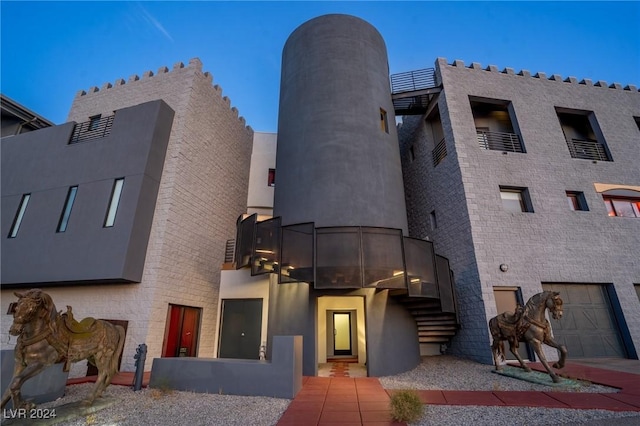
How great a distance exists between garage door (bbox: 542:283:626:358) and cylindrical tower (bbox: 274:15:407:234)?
5439mm

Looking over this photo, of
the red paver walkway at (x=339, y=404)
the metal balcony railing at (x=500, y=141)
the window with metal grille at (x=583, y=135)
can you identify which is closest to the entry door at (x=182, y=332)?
the red paver walkway at (x=339, y=404)

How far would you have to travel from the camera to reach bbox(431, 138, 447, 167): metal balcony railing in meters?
11.5

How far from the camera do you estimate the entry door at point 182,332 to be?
891cm

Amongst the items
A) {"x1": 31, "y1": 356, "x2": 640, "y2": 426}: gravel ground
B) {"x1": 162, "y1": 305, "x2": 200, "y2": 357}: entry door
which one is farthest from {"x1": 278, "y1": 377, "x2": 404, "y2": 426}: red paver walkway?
{"x1": 162, "y1": 305, "x2": 200, "y2": 357}: entry door

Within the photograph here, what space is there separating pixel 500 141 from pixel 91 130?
14.9 m

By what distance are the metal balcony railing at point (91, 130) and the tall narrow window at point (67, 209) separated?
205 cm

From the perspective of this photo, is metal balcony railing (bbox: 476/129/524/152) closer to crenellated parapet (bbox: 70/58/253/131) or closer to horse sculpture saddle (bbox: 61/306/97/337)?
crenellated parapet (bbox: 70/58/253/131)

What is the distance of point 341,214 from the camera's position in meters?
8.42

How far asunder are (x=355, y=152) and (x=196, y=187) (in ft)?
19.2

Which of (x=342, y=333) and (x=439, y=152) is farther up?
(x=439, y=152)

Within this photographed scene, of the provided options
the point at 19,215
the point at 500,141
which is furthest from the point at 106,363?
the point at 500,141

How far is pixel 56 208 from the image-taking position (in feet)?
31.0

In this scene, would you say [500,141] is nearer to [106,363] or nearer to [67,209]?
[106,363]

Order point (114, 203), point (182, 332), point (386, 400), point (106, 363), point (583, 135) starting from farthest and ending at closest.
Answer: point (583, 135) < point (182, 332) < point (114, 203) < point (386, 400) < point (106, 363)
